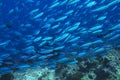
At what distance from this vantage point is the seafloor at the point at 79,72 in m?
5.66

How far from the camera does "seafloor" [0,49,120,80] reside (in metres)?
5.66

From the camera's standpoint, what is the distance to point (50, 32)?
621 centimetres

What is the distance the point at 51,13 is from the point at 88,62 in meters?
1.62

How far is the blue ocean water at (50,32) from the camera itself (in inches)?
220

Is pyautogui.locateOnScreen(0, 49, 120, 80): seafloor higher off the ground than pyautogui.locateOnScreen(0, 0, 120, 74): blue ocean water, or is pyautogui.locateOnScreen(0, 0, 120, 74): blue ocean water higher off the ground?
pyautogui.locateOnScreen(0, 0, 120, 74): blue ocean water

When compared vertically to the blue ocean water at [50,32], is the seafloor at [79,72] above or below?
below

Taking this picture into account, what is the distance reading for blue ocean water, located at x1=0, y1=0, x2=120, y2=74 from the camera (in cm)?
560

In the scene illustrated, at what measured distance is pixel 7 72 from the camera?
5.33m

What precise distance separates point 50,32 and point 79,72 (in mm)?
1269

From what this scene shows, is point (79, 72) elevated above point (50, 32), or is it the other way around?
point (50, 32)

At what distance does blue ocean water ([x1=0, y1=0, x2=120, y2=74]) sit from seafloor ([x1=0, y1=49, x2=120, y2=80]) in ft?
0.54

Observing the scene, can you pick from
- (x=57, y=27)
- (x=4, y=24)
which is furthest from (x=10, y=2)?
(x=57, y=27)

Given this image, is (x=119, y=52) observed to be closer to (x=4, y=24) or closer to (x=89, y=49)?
(x=89, y=49)

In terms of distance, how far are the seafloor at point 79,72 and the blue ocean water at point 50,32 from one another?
0.17m
